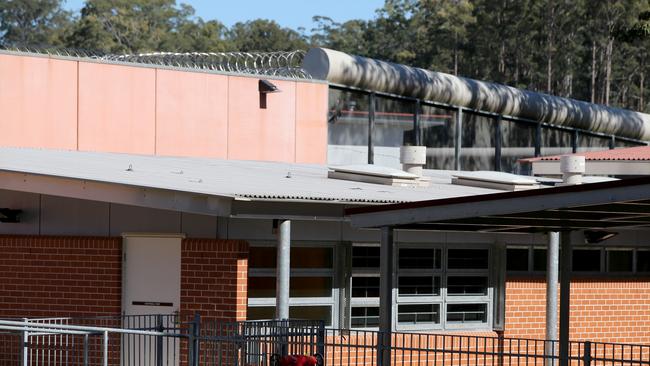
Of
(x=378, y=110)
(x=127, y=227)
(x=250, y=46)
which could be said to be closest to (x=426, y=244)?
(x=127, y=227)

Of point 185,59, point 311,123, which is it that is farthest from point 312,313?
point 185,59

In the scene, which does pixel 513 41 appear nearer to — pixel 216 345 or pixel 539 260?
pixel 539 260

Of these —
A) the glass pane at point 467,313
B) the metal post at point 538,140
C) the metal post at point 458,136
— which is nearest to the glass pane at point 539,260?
the glass pane at point 467,313

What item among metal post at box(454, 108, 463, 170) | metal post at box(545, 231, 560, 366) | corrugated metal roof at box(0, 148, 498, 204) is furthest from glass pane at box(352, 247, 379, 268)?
metal post at box(454, 108, 463, 170)

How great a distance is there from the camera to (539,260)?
21.9m

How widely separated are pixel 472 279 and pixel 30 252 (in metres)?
6.73

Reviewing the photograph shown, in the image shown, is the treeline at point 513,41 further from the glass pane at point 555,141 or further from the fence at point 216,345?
the fence at point 216,345

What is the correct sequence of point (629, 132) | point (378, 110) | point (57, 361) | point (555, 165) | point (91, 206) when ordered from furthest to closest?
point (629, 132)
point (378, 110)
point (555, 165)
point (91, 206)
point (57, 361)

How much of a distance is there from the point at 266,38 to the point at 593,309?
287ft

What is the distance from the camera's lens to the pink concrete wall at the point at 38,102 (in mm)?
23219

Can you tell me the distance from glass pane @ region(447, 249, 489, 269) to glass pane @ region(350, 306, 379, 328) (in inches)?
63.4

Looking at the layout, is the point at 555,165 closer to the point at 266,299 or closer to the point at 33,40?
the point at 266,299

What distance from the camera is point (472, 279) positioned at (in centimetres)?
2105

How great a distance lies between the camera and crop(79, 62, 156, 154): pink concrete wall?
23938 millimetres
